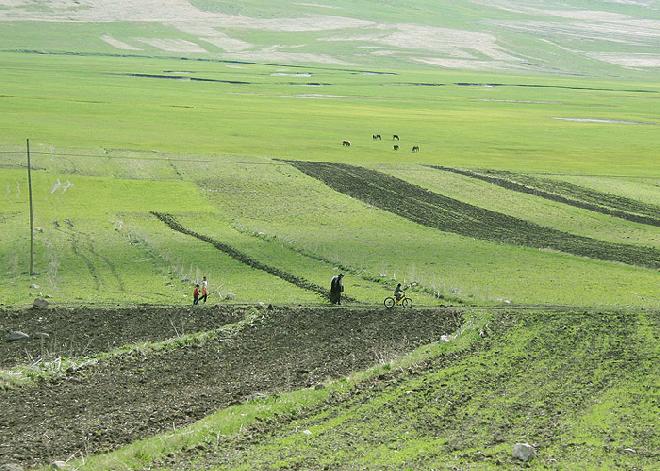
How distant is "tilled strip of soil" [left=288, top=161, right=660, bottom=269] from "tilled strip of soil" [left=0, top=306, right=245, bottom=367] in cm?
1985

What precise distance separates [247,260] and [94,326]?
11.5 m

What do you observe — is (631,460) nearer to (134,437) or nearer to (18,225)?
(134,437)

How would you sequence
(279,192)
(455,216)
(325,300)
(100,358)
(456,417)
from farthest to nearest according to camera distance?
(279,192) → (455,216) → (325,300) → (100,358) → (456,417)

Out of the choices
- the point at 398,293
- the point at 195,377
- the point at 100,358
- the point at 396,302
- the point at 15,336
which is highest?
the point at 398,293

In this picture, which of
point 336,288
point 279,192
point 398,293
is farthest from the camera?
point 279,192

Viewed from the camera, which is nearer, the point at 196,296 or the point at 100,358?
the point at 100,358

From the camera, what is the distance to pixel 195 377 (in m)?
28.6

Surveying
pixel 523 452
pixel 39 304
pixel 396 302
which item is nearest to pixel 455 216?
pixel 396 302

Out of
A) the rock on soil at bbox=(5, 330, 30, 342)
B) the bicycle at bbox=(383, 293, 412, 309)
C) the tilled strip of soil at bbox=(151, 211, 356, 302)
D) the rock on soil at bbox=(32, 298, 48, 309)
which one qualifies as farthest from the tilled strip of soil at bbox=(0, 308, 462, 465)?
the rock on soil at bbox=(32, 298, 48, 309)

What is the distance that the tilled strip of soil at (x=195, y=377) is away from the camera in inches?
929

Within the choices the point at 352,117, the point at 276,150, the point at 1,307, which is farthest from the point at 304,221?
the point at 352,117

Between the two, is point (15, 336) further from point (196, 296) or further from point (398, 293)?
point (398, 293)

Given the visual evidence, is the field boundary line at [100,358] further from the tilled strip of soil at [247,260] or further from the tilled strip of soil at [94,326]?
the tilled strip of soil at [247,260]

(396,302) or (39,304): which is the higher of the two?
(396,302)
